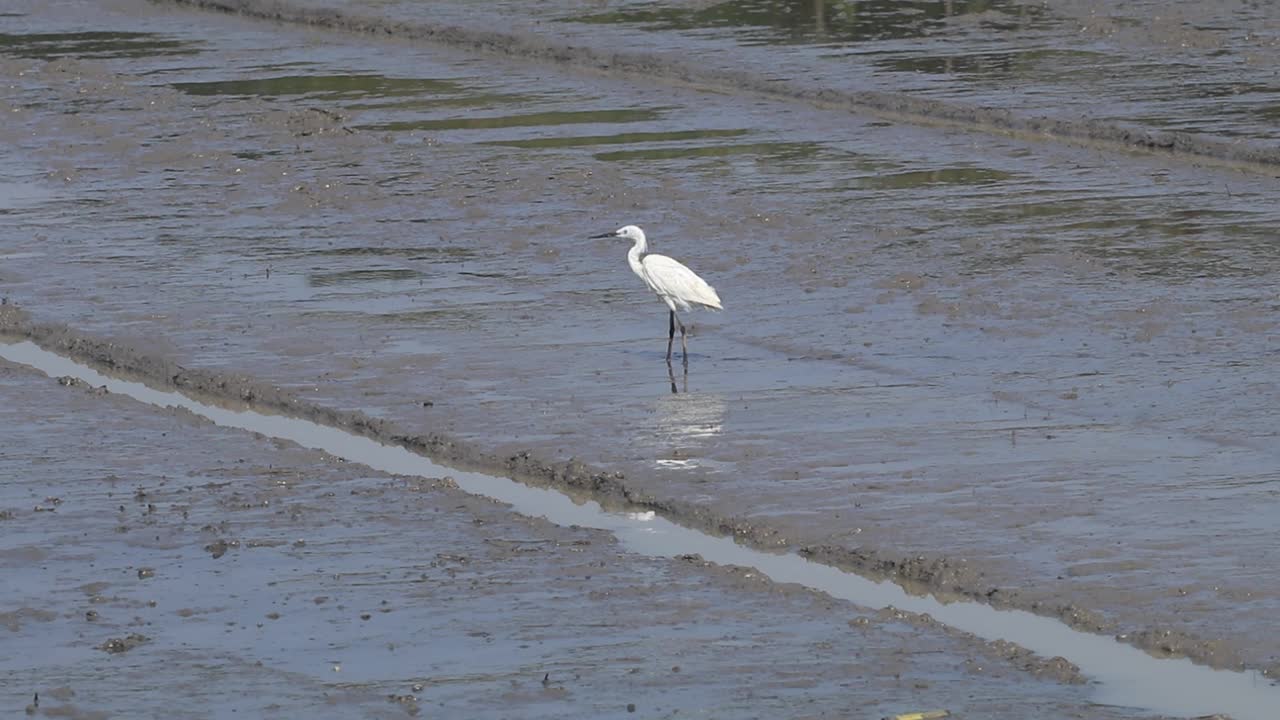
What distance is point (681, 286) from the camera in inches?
552

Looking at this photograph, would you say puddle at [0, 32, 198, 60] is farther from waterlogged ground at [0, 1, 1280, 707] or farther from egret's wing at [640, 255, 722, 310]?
egret's wing at [640, 255, 722, 310]

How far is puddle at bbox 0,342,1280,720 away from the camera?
8.66 m

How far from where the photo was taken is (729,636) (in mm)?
9336

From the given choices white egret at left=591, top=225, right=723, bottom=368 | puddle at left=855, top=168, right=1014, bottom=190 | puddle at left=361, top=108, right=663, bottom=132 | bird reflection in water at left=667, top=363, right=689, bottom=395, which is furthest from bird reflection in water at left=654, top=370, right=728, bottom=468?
puddle at left=361, top=108, right=663, bottom=132

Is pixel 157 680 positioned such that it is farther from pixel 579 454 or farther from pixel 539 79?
pixel 539 79

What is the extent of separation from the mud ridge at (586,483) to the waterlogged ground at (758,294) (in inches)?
2.6

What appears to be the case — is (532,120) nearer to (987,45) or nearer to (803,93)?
(803,93)

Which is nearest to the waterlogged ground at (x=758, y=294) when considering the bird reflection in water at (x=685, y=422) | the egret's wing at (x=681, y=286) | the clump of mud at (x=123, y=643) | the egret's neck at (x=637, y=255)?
the bird reflection in water at (x=685, y=422)

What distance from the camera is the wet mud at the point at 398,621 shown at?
873 centimetres

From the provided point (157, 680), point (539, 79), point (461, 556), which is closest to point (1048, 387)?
point (461, 556)

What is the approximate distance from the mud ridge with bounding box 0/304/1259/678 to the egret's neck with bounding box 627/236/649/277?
2270mm

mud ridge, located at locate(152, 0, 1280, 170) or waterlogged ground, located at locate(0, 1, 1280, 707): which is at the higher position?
Answer: mud ridge, located at locate(152, 0, 1280, 170)

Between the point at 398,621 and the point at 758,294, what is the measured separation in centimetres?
633

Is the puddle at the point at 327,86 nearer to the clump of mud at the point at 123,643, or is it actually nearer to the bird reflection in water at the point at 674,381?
the bird reflection in water at the point at 674,381
